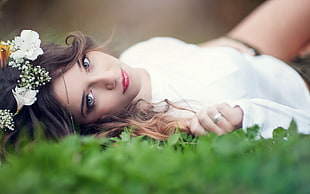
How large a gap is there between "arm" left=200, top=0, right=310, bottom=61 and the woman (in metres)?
0.28

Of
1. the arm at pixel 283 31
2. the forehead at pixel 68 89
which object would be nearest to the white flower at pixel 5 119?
the forehead at pixel 68 89

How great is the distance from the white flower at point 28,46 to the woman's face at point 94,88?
0.44 ft

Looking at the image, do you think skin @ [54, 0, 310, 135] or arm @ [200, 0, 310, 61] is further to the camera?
arm @ [200, 0, 310, 61]

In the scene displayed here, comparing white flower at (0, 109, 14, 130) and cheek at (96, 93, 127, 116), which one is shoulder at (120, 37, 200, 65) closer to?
cheek at (96, 93, 127, 116)

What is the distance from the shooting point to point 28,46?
1.70 m

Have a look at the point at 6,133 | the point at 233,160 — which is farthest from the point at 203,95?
the point at 233,160

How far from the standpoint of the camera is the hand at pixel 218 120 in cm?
154

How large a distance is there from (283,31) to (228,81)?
0.80m

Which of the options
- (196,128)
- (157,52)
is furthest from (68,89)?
(157,52)

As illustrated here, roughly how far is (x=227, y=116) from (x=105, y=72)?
0.55 meters

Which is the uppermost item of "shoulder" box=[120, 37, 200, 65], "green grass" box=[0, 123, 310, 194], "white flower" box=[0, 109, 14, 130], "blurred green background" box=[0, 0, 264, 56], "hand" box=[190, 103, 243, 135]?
"green grass" box=[0, 123, 310, 194]

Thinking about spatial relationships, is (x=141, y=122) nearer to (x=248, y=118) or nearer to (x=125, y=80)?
(x=125, y=80)

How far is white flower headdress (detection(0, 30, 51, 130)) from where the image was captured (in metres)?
1.67

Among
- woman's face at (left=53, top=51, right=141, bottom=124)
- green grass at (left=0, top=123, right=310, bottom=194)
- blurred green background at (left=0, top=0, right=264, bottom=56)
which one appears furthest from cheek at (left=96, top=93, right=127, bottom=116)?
blurred green background at (left=0, top=0, right=264, bottom=56)
